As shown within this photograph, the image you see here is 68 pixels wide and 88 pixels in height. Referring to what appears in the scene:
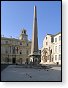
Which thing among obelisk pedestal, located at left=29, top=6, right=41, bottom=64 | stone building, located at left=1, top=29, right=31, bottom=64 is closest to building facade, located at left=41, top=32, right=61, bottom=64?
obelisk pedestal, located at left=29, top=6, right=41, bottom=64

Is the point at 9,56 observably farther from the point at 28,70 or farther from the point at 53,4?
the point at 53,4

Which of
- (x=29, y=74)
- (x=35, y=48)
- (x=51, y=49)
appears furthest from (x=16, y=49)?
(x=51, y=49)

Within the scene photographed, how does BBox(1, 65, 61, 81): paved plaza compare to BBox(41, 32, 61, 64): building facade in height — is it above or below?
below

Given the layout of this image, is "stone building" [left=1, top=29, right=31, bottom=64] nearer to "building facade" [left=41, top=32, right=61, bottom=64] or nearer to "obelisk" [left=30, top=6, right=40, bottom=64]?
"obelisk" [left=30, top=6, right=40, bottom=64]

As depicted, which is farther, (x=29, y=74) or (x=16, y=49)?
(x=16, y=49)

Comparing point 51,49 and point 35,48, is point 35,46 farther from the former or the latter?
point 51,49

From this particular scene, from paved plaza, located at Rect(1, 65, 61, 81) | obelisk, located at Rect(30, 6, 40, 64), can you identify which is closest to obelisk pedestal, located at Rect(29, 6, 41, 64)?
obelisk, located at Rect(30, 6, 40, 64)

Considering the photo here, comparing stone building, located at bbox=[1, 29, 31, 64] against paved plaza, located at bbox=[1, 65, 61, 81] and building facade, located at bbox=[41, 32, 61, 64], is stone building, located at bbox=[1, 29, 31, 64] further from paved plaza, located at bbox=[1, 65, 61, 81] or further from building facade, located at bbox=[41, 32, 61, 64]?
building facade, located at bbox=[41, 32, 61, 64]
